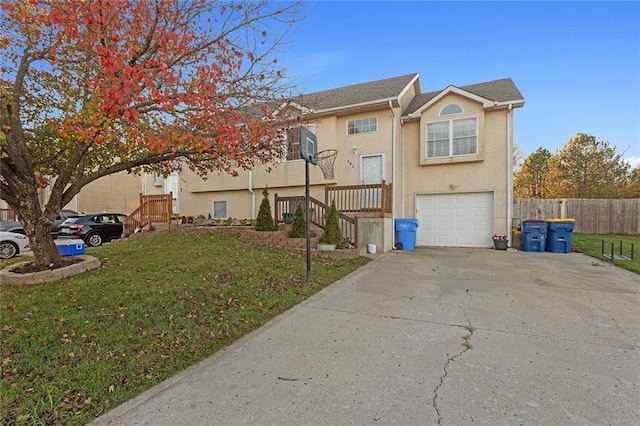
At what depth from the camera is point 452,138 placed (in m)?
11.9

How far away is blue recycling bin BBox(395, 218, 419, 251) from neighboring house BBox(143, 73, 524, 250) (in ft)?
0.89

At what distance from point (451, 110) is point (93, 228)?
15.3 m

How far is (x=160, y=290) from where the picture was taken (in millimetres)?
4738

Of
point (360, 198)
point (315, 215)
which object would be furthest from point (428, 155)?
point (315, 215)

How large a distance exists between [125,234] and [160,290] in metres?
9.48

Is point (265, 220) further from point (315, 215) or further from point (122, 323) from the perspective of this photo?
point (122, 323)

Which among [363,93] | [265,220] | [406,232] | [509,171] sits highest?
[363,93]

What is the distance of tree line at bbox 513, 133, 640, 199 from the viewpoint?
21.2m

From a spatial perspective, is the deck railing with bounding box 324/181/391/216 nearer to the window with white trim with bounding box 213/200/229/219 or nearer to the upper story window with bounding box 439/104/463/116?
the upper story window with bounding box 439/104/463/116

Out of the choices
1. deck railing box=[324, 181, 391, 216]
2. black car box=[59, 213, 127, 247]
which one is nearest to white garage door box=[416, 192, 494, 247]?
deck railing box=[324, 181, 391, 216]

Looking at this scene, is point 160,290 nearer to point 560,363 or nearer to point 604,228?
point 560,363

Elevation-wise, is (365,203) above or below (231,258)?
above

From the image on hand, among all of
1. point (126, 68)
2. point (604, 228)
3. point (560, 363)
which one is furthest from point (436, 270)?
point (604, 228)

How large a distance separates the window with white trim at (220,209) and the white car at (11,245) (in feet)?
22.0
